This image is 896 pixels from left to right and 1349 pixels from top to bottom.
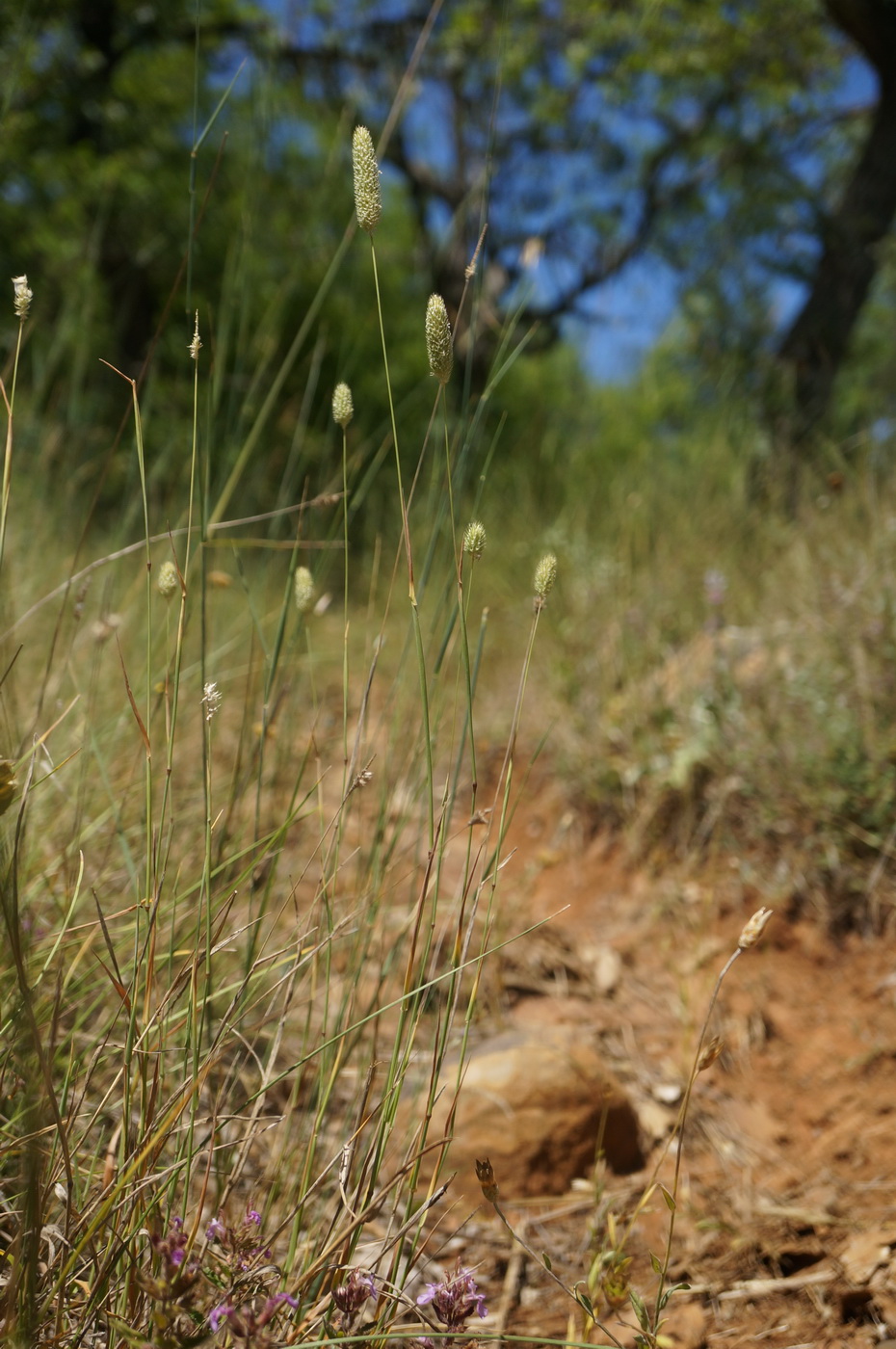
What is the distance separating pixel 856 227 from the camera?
5.12 metres

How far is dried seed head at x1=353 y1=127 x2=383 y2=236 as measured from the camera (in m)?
0.70

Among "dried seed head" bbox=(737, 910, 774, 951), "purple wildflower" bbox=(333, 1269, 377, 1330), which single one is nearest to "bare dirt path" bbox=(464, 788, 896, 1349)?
"purple wildflower" bbox=(333, 1269, 377, 1330)

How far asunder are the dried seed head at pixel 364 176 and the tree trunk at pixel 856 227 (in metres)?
4.89

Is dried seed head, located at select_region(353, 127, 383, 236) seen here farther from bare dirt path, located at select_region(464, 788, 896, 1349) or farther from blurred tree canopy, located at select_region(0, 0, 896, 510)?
blurred tree canopy, located at select_region(0, 0, 896, 510)

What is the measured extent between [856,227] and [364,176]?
547 centimetres

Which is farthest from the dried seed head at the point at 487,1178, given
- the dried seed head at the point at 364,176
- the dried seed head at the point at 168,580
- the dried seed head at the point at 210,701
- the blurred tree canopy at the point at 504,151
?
the blurred tree canopy at the point at 504,151

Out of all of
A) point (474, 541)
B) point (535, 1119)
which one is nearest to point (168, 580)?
point (474, 541)

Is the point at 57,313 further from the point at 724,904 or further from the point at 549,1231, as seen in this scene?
the point at 549,1231

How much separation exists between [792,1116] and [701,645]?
1.53 m

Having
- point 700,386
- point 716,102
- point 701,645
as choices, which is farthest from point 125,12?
point 701,645

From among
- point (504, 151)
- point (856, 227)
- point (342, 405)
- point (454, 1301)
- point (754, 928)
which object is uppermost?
point (504, 151)

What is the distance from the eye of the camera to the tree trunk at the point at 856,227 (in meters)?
5.10

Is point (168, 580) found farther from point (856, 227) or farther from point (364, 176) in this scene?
point (856, 227)

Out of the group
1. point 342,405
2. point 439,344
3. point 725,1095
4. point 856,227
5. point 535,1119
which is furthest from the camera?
point 856,227
